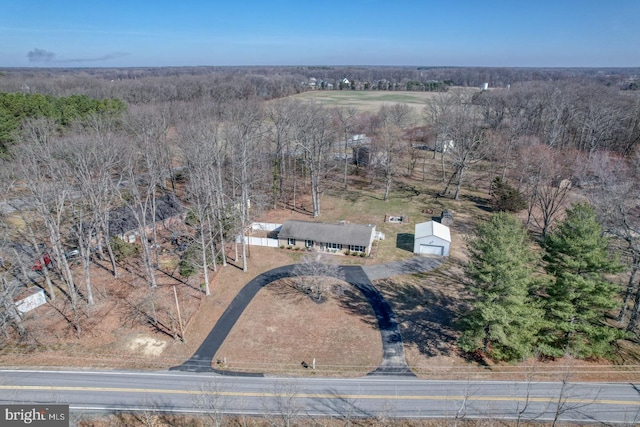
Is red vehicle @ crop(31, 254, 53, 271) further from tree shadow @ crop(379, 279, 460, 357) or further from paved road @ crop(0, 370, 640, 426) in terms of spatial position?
tree shadow @ crop(379, 279, 460, 357)

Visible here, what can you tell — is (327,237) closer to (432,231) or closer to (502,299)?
(432,231)

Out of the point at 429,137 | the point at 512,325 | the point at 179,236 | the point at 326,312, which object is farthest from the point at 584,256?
the point at 429,137

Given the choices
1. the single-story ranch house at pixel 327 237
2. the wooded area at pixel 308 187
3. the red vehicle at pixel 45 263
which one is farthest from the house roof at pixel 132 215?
the single-story ranch house at pixel 327 237

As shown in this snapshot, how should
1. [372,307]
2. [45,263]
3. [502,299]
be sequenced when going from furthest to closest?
[45,263]
[372,307]
[502,299]

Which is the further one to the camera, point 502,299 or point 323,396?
point 502,299

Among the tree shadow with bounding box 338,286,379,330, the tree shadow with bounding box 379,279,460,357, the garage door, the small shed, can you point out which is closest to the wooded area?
the small shed

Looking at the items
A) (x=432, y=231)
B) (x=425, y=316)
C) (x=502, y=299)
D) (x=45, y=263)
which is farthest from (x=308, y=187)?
(x=502, y=299)
